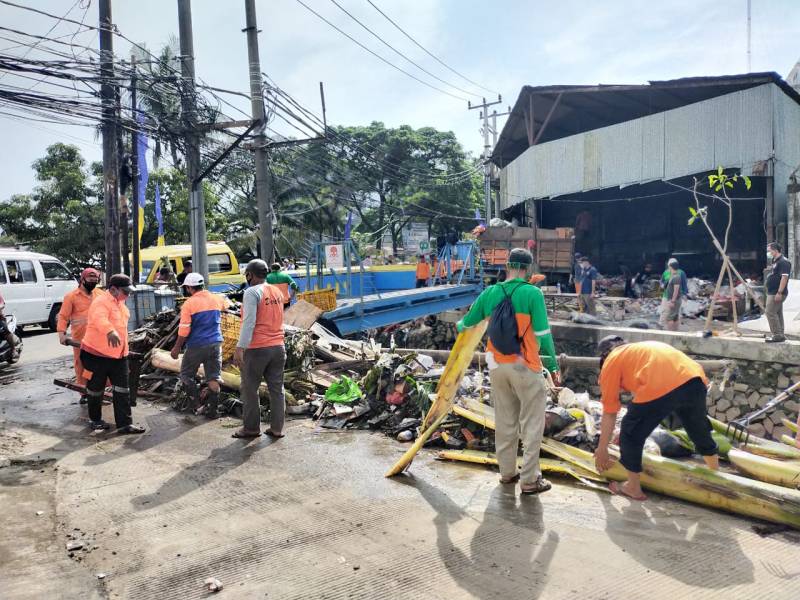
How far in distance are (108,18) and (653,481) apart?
11.1 m

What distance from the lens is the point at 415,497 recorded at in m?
3.96

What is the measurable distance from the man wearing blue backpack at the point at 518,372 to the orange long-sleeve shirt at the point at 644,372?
0.44 meters

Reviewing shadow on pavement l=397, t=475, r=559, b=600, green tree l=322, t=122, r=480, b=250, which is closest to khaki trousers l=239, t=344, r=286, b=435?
shadow on pavement l=397, t=475, r=559, b=600

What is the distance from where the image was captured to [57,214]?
75.4ft

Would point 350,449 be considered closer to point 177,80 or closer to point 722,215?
point 177,80

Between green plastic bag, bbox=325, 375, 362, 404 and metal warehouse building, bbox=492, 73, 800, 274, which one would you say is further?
metal warehouse building, bbox=492, 73, 800, 274

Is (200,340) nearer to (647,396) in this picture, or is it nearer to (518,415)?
(518,415)

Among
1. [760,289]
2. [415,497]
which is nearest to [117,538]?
[415,497]

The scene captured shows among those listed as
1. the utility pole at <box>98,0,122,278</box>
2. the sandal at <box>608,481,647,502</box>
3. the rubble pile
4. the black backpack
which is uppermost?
the utility pole at <box>98,0,122,278</box>

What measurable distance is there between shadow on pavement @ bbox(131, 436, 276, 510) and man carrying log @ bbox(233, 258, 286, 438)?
0.64ft

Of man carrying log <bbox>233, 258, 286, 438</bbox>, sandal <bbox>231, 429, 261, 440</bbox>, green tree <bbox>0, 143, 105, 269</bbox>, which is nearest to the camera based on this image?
man carrying log <bbox>233, 258, 286, 438</bbox>

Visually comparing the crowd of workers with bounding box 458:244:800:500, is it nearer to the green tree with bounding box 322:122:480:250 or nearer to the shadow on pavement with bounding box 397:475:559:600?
the shadow on pavement with bounding box 397:475:559:600

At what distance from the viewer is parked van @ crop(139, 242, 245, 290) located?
49.3 feet

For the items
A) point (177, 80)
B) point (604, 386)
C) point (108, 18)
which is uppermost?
point (108, 18)
